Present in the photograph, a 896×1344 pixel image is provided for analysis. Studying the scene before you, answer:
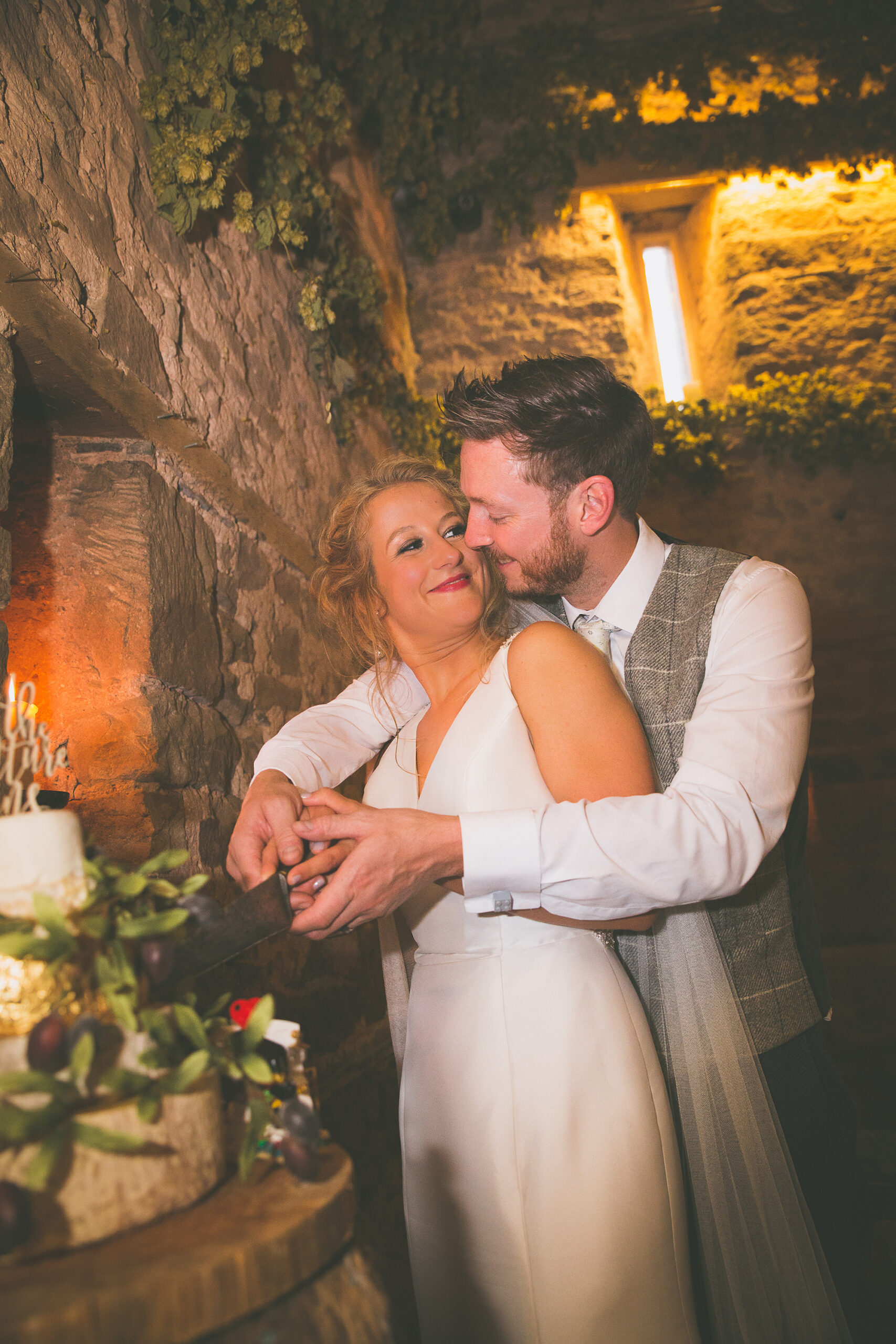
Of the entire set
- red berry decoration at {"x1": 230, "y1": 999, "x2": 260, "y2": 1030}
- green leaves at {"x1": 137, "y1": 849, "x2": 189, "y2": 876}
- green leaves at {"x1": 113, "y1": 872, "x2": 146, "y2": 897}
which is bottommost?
red berry decoration at {"x1": 230, "y1": 999, "x2": 260, "y2": 1030}

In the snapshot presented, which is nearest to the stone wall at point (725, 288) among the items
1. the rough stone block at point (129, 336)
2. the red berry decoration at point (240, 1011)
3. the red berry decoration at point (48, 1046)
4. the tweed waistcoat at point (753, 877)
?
the rough stone block at point (129, 336)

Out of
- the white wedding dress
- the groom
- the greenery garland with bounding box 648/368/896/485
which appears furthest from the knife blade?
the greenery garland with bounding box 648/368/896/485

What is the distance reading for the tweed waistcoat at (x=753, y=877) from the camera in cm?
154

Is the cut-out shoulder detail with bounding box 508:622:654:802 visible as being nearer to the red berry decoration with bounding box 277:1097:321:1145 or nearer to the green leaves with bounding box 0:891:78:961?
the red berry decoration with bounding box 277:1097:321:1145

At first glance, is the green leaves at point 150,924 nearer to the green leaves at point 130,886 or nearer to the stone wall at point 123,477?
the green leaves at point 130,886

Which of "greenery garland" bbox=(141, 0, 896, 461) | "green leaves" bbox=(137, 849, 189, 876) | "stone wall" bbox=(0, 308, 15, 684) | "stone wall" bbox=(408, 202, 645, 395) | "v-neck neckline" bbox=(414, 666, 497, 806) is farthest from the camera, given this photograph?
"stone wall" bbox=(408, 202, 645, 395)

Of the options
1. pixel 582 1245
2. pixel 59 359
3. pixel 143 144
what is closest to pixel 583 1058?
pixel 582 1245

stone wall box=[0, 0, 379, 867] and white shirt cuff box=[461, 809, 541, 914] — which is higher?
stone wall box=[0, 0, 379, 867]

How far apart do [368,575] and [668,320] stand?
14.6 feet

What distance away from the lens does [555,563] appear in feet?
6.02

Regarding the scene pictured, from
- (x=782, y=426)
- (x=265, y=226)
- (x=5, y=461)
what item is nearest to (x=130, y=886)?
(x=5, y=461)

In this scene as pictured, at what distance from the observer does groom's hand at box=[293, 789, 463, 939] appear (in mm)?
1163

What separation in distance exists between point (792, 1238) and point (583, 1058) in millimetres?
473

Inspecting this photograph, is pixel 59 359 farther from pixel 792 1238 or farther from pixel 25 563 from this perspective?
pixel 792 1238
